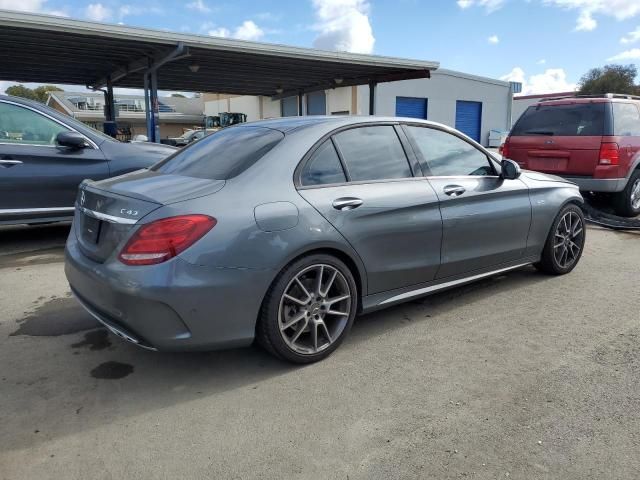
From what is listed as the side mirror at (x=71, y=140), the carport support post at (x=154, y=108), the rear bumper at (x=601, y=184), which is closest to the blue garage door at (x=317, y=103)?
the carport support post at (x=154, y=108)

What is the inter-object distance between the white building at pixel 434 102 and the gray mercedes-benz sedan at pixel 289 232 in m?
23.0

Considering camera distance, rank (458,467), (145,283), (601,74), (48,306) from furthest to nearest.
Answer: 1. (601,74)
2. (48,306)
3. (145,283)
4. (458,467)

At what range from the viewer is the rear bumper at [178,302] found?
265 centimetres

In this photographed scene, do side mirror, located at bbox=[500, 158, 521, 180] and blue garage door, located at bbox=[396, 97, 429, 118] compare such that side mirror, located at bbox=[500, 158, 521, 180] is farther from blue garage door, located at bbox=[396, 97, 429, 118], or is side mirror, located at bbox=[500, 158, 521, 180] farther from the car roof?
blue garage door, located at bbox=[396, 97, 429, 118]

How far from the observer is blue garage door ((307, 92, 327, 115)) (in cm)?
2984

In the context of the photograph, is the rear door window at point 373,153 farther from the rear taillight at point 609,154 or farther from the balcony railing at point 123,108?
the balcony railing at point 123,108

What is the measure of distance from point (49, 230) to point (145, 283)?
17.8 ft

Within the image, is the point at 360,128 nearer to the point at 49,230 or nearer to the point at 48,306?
the point at 48,306

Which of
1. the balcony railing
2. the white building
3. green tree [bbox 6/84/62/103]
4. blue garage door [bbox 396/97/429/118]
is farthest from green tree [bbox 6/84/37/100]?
blue garage door [bbox 396/97/429/118]

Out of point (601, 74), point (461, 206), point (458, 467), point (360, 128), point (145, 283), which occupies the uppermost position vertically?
point (601, 74)

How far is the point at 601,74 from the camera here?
172ft

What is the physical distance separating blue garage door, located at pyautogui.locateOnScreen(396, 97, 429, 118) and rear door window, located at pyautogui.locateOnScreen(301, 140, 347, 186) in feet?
86.9

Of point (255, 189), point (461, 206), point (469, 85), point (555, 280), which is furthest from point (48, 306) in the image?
point (469, 85)

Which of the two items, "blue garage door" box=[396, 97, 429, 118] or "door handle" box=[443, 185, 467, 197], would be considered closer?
"door handle" box=[443, 185, 467, 197]
